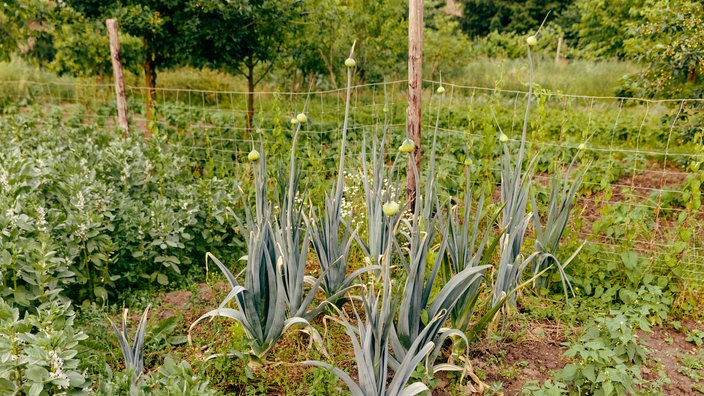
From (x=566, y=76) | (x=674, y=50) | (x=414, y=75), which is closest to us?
(x=414, y=75)

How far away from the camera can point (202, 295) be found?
9.91 feet

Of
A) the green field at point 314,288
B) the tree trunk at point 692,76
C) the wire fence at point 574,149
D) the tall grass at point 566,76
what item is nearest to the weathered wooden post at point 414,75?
the wire fence at point 574,149

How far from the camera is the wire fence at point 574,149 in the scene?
311 cm

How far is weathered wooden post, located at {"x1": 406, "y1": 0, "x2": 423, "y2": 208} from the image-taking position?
3.26m

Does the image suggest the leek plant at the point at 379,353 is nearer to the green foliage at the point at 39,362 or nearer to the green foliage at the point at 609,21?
the green foliage at the point at 39,362

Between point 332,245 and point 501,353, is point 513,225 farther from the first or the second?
point 332,245

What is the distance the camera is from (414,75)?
3.38 metres

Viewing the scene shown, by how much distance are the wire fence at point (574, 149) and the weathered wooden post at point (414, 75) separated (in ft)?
0.60

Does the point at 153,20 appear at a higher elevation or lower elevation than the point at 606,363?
higher

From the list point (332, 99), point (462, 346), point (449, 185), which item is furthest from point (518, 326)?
point (332, 99)

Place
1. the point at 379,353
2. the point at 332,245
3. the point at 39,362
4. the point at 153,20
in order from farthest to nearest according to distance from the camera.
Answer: the point at 153,20, the point at 332,245, the point at 379,353, the point at 39,362

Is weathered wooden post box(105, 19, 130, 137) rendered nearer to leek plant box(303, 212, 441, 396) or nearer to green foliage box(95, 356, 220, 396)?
green foliage box(95, 356, 220, 396)

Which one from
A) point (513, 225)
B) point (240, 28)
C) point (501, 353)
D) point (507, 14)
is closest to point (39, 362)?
point (501, 353)

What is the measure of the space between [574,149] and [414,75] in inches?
103
